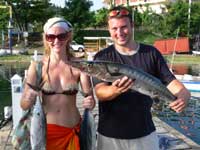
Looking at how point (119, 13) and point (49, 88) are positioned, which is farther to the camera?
point (49, 88)

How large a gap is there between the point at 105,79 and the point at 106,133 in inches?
30.2

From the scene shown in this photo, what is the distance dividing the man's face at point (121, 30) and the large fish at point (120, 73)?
417mm

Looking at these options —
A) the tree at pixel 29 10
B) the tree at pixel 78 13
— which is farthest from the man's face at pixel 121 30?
the tree at pixel 29 10

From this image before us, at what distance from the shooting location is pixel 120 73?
11.1ft

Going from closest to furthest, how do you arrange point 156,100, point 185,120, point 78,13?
point 156,100 → point 185,120 → point 78,13

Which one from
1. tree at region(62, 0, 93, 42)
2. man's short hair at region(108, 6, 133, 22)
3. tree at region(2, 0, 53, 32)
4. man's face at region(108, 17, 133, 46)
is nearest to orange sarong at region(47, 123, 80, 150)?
man's face at region(108, 17, 133, 46)

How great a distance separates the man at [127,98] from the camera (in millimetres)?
3766

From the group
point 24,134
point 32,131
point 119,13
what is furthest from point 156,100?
point 24,134

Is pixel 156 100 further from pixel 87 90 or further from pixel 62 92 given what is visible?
pixel 62 92

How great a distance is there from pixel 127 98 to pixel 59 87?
635 millimetres

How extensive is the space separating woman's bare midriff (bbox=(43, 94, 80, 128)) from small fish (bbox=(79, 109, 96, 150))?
117mm

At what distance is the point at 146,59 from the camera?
12.6 feet

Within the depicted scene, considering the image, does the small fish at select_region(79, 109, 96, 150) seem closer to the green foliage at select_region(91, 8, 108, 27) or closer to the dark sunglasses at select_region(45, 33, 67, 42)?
the dark sunglasses at select_region(45, 33, 67, 42)

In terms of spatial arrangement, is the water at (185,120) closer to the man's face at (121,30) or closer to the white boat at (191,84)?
the white boat at (191,84)
